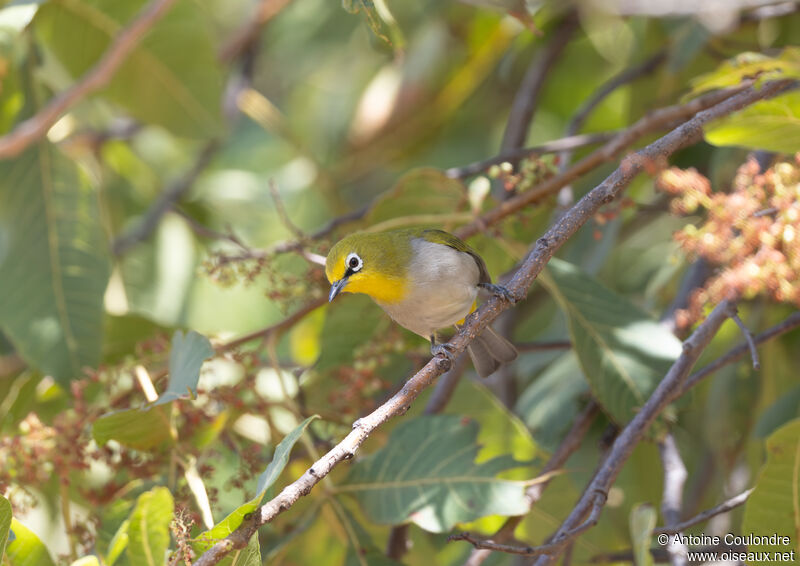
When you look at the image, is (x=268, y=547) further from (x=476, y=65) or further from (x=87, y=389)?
(x=476, y=65)

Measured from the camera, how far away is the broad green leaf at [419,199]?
2721 mm

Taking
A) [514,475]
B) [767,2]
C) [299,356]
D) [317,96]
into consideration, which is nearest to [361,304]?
[514,475]

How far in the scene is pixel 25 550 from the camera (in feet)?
6.48

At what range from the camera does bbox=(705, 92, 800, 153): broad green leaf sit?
1.90 metres

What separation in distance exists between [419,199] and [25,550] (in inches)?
63.7

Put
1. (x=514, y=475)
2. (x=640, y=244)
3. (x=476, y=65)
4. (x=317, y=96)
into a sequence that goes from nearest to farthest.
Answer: (x=514, y=475)
(x=640, y=244)
(x=476, y=65)
(x=317, y=96)

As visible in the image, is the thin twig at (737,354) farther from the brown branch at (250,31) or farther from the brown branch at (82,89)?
the brown branch at (250,31)

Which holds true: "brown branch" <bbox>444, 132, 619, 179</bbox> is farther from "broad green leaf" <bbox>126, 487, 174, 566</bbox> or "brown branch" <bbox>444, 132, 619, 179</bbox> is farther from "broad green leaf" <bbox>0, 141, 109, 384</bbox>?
"broad green leaf" <bbox>126, 487, 174, 566</bbox>

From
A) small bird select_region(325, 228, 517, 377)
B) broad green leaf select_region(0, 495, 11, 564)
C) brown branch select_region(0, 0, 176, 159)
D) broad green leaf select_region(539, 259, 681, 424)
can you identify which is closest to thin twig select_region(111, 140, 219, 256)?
brown branch select_region(0, 0, 176, 159)

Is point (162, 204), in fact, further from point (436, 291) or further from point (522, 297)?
point (522, 297)

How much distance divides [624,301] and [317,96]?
10.8 feet

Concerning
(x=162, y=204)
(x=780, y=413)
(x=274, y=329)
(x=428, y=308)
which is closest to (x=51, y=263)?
(x=274, y=329)

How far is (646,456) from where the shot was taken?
3.14 m

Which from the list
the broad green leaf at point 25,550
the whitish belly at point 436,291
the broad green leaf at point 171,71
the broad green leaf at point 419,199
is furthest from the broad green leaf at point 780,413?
the broad green leaf at point 171,71
